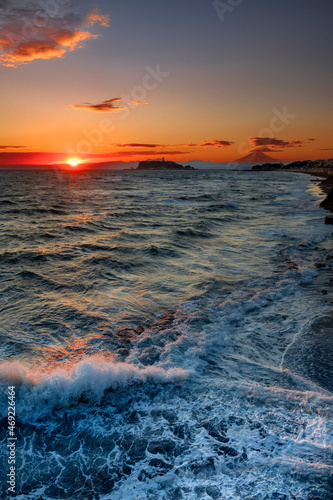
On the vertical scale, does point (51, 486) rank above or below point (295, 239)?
below

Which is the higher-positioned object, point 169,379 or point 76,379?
point 76,379

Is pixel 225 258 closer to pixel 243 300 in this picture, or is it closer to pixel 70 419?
pixel 243 300

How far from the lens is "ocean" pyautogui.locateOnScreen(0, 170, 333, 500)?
3.50 meters

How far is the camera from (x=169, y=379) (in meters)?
5.16

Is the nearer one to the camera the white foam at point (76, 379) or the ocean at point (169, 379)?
the ocean at point (169, 379)

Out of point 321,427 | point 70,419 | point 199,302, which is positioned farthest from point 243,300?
point 70,419

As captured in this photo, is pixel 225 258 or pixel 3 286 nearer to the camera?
pixel 3 286

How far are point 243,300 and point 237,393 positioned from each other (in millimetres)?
4027

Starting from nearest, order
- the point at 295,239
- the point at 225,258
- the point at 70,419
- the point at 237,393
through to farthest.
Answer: the point at 70,419 < the point at 237,393 < the point at 225,258 < the point at 295,239

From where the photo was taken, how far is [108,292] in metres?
9.51

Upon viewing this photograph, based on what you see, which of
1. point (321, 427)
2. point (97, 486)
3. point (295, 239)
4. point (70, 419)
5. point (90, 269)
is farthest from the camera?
point (295, 239)

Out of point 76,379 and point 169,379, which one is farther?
point 169,379

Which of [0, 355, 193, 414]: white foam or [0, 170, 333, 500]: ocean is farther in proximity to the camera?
[0, 355, 193, 414]: white foam

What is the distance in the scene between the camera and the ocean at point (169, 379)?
350 centimetres
